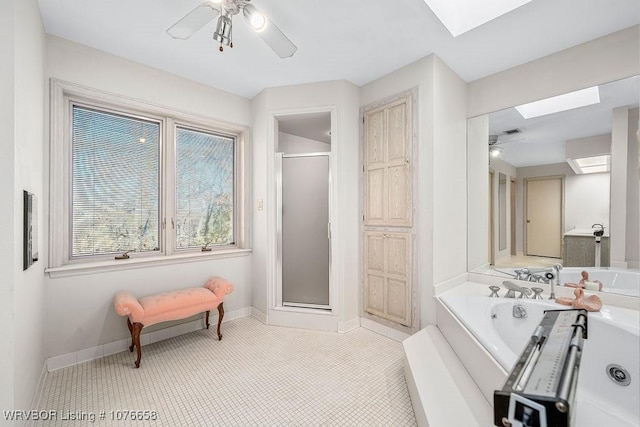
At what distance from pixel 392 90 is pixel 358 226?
1399mm

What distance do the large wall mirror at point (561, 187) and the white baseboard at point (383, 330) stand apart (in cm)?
101

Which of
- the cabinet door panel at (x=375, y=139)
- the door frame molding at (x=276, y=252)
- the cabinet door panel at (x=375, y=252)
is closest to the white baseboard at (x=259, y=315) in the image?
the door frame molding at (x=276, y=252)

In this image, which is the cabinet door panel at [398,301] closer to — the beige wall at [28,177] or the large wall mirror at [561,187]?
the large wall mirror at [561,187]

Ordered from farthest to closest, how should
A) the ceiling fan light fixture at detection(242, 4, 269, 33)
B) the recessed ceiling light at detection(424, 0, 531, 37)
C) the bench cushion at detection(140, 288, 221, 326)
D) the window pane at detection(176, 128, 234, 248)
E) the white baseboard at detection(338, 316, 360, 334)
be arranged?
the window pane at detection(176, 128, 234, 248) → the white baseboard at detection(338, 316, 360, 334) → the bench cushion at detection(140, 288, 221, 326) → the recessed ceiling light at detection(424, 0, 531, 37) → the ceiling fan light fixture at detection(242, 4, 269, 33)

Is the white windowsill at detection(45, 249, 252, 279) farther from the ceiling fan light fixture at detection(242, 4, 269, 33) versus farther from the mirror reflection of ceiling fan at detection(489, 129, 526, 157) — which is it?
the mirror reflection of ceiling fan at detection(489, 129, 526, 157)

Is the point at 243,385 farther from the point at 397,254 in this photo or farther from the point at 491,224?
the point at 491,224

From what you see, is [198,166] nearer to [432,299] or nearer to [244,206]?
[244,206]

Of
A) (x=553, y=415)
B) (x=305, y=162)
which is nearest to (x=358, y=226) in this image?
(x=305, y=162)

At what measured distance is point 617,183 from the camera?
2086mm

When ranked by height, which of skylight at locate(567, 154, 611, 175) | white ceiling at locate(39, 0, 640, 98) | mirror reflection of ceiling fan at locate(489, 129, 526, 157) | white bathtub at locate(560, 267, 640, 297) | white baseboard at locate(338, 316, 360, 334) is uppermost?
white ceiling at locate(39, 0, 640, 98)

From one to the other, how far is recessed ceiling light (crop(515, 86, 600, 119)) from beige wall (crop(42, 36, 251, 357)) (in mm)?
3095

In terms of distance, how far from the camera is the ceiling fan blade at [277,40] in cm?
181

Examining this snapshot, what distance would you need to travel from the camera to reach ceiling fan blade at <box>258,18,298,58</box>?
1807 mm

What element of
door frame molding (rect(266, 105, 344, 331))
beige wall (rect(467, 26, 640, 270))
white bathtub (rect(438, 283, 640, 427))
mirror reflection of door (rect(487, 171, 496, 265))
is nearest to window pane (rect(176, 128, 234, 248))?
door frame molding (rect(266, 105, 344, 331))
